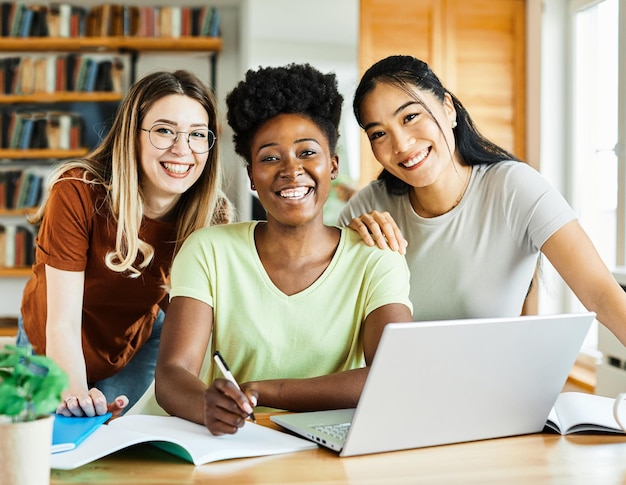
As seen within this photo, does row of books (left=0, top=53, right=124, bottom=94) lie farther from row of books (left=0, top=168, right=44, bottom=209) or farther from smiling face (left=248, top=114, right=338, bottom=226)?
smiling face (left=248, top=114, right=338, bottom=226)

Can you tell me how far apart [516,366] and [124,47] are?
4.20 m

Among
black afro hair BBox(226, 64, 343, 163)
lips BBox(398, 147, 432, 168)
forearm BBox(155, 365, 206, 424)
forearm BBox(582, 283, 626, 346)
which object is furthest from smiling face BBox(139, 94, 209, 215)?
forearm BBox(582, 283, 626, 346)

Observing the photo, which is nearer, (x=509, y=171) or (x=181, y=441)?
(x=181, y=441)

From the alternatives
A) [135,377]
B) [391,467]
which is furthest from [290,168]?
[135,377]

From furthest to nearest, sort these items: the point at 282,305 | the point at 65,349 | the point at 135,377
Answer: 1. the point at 135,377
2. the point at 65,349
3. the point at 282,305

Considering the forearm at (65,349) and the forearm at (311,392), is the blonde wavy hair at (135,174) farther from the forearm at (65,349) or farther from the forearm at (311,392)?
the forearm at (311,392)

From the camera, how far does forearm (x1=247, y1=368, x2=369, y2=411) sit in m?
1.23

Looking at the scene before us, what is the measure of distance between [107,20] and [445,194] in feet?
11.6

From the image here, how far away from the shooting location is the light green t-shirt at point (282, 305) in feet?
4.68

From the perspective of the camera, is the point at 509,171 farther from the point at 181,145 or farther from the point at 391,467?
the point at 391,467

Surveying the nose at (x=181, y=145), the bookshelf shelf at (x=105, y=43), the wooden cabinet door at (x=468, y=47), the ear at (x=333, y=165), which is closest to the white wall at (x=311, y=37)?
the wooden cabinet door at (x=468, y=47)

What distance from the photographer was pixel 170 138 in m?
1.82

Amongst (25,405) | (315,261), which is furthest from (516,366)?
(25,405)

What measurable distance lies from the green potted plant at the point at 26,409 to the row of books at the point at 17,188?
13.8ft
